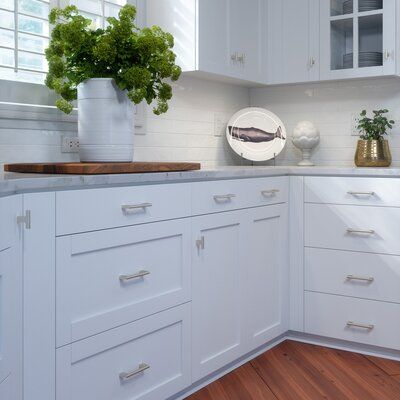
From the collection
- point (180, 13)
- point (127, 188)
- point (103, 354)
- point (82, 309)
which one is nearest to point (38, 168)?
point (127, 188)

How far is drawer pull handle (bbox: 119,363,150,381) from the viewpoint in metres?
1.98

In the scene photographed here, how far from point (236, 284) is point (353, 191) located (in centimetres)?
75

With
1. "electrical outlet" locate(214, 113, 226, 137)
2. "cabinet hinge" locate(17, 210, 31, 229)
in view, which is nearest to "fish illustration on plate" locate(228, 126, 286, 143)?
"electrical outlet" locate(214, 113, 226, 137)

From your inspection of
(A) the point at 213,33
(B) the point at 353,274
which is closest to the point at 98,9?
(A) the point at 213,33

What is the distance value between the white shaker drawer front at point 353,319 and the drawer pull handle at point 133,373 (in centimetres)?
118

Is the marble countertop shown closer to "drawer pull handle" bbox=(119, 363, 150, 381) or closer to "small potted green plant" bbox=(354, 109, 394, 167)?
"small potted green plant" bbox=(354, 109, 394, 167)

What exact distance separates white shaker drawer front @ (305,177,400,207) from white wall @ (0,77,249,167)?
2.42 ft

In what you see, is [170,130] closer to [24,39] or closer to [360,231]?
[24,39]

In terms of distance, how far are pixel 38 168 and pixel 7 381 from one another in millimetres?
777

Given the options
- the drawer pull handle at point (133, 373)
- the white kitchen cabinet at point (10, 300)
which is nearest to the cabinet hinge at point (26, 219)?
the white kitchen cabinet at point (10, 300)

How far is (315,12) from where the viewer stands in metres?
3.42

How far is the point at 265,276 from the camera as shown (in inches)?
111

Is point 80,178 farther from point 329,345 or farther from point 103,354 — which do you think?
point 329,345

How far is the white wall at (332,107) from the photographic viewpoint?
3.42 metres
